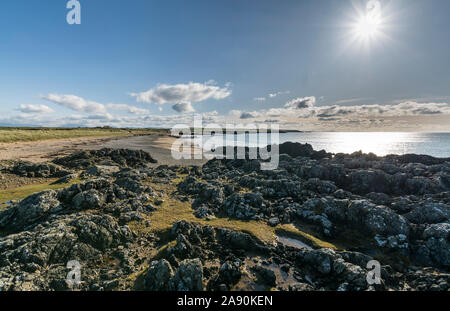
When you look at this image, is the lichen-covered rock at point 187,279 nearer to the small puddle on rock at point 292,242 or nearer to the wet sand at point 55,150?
the small puddle on rock at point 292,242

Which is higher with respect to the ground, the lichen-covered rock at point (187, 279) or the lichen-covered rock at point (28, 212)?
the lichen-covered rock at point (28, 212)

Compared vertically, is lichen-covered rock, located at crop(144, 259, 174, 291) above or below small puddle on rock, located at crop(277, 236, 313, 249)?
above

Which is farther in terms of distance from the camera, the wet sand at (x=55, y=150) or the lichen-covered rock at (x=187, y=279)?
the wet sand at (x=55, y=150)

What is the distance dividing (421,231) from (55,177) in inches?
1838

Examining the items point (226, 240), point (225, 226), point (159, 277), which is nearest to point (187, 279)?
point (159, 277)

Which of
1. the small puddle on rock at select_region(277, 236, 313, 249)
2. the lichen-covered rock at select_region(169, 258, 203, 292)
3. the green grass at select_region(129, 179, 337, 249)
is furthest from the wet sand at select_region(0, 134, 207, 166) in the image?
the lichen-covered rock at select_region(169, 258, 203, 292)

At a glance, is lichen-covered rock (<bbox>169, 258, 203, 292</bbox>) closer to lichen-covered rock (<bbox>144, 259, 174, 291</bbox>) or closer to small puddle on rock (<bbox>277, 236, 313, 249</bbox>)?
lichen-covered rock (<bbox>144, 259, 174, 291</bbox>)

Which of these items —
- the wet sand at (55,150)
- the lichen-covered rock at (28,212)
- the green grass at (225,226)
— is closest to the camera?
the lichen-covered rock at (28,212)

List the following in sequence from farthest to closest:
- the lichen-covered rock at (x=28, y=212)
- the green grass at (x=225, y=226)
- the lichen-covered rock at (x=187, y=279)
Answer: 1. the green grass at (x=225, y=226)
2. the lichen-covered rock at (x=28, y=212)
3. the lichen-covered rock at (x=187, y=279)

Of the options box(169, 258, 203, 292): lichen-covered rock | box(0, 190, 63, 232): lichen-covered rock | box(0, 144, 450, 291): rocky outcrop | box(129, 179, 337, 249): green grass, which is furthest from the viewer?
box(129, 179, 337, 249): green grass

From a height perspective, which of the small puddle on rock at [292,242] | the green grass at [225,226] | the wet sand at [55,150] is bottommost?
the small puddle on rock at [292,242]

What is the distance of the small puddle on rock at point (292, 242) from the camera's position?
Result: 46.5ft

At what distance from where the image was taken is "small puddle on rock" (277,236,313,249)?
14178 mm

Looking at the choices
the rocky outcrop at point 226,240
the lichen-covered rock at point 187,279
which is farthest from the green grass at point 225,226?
the lichen-covered rock at point 187,279
